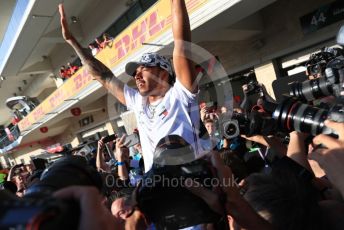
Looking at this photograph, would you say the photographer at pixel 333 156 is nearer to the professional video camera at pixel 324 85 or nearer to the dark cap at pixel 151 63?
the professional video camera at pixel 324 85

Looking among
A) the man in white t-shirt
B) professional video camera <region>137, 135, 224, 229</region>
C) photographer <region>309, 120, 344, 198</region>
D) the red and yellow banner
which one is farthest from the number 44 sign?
professional video camera <region>137, 135, 224, 229</region>

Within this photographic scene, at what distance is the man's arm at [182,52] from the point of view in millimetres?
1599

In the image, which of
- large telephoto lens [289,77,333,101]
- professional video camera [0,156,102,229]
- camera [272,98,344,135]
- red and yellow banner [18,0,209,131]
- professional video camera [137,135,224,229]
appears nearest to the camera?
professional video camera [0,156,102,229]

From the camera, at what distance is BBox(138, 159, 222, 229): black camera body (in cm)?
96

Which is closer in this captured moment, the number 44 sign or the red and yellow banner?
the number 44 sign

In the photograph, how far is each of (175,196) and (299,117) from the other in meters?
0.68

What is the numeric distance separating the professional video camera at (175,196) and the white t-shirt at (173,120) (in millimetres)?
569

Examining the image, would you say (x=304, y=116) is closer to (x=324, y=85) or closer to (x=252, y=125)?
(x=252, y=125)

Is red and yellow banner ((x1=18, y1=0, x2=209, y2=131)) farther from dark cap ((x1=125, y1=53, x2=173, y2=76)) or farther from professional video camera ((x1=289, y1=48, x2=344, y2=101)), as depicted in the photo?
dark cap ((x1=125, y1=53, x2=173, y2=76))

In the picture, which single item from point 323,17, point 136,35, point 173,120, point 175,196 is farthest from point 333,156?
point 136,35

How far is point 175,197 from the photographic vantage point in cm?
98

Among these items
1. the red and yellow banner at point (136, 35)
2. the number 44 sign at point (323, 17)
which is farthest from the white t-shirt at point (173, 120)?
the number 44 sign at point (323, 17)

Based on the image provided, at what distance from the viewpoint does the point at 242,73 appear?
24.7ft

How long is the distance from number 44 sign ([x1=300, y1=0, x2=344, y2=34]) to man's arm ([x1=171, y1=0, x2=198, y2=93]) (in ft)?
15.0
